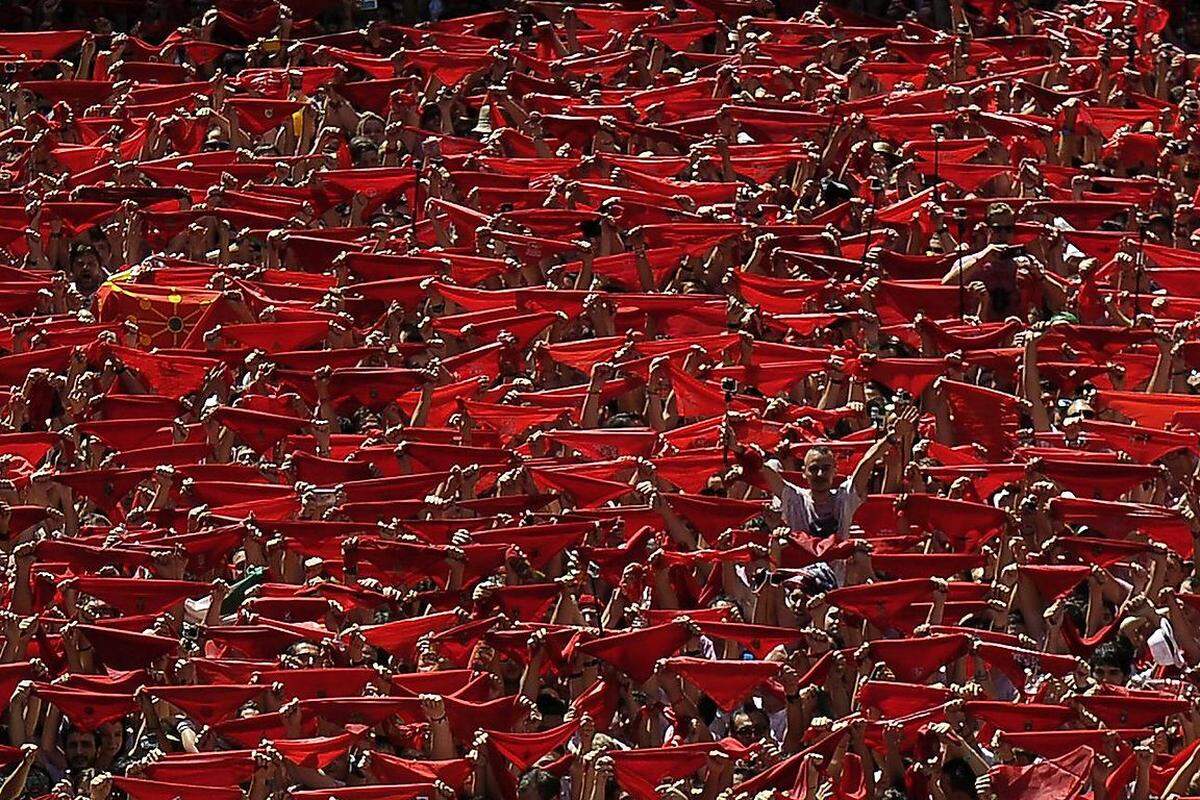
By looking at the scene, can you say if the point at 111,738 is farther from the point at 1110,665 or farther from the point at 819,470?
the point at 1110,665

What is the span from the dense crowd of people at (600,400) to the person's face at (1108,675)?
0.05 metres

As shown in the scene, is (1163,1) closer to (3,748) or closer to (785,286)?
(785,286)

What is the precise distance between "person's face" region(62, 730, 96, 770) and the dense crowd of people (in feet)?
0.06

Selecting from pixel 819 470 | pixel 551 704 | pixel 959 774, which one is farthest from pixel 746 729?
pixel 819 470

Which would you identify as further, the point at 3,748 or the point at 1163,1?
the point at 1163,1

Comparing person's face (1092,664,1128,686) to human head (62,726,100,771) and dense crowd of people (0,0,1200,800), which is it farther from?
human head (62,726,100,771)

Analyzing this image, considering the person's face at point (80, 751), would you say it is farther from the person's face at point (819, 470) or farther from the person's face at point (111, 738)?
the person's face at point (819, 470)

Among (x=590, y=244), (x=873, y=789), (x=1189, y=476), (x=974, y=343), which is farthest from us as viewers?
(x=590, y=244)

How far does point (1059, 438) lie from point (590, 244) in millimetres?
5656

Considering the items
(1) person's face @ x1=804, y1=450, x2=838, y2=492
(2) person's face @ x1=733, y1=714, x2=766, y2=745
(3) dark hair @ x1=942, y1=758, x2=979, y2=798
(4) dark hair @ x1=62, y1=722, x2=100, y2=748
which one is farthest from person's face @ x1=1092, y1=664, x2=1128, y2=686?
(4) dark hair @ x1=62, y1=722, x2=100, y2=748

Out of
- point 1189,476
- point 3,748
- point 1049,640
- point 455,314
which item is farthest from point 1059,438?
point 3,748

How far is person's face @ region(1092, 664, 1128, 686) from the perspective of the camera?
25.9m

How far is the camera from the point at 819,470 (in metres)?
27.3

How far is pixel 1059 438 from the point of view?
98.1 feet
